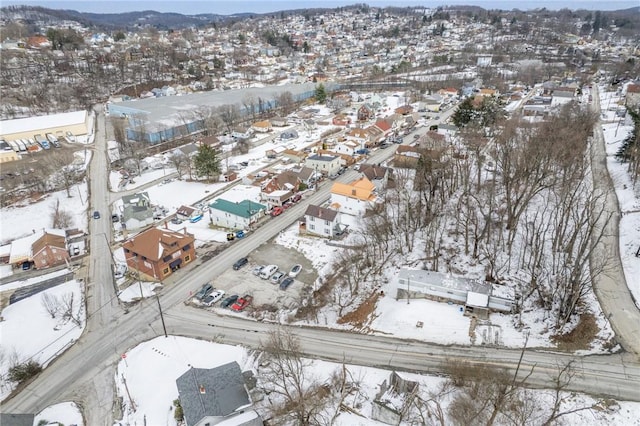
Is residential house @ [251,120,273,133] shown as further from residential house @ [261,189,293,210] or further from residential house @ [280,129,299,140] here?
residential house @ [261,189,293,210]

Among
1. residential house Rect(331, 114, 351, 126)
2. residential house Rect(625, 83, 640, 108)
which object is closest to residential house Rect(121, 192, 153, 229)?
residential house Rect(331, 114, 351, 126)

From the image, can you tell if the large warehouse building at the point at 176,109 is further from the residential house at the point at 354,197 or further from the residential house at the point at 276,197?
the residential house at the point at 354,197

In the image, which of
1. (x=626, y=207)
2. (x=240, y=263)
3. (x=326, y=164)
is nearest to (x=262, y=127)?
(x=326, y=164)

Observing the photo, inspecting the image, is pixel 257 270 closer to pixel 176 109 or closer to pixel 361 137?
pixel 361 137

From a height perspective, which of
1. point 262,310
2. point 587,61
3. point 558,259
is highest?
point 587,61

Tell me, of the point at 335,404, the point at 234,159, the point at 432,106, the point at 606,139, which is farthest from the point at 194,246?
the point at 432,106

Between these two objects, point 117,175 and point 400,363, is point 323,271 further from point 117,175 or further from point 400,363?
point 117,175
